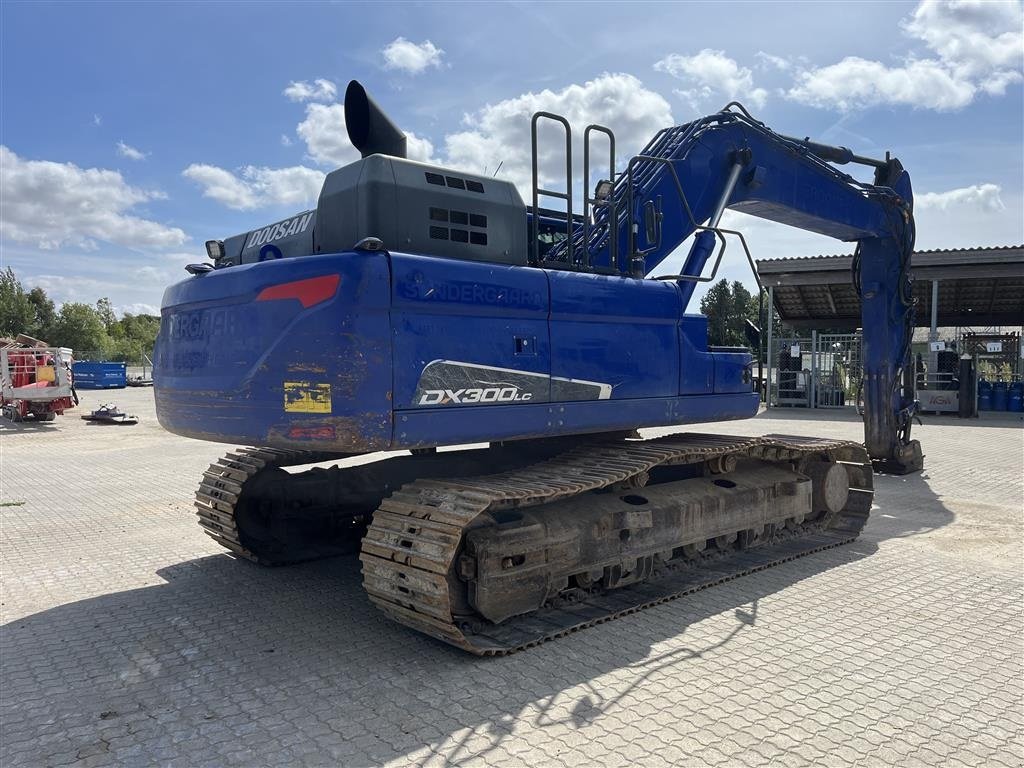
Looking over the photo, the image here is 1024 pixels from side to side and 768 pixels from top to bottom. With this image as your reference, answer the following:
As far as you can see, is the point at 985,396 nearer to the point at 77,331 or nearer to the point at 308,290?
the point at 308,290

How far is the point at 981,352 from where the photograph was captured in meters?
27.1

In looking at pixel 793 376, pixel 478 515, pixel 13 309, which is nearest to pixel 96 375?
pixel 13 309

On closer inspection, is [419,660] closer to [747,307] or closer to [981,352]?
[981,352]

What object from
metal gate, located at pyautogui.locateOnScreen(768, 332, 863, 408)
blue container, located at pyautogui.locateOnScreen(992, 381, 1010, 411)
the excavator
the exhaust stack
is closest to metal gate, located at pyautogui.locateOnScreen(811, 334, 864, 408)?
metal gate, located at pyautogui.locateOnScreen(768, 332, 863, 408)

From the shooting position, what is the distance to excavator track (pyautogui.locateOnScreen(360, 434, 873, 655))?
405cm

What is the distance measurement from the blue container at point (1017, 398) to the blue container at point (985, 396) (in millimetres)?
544

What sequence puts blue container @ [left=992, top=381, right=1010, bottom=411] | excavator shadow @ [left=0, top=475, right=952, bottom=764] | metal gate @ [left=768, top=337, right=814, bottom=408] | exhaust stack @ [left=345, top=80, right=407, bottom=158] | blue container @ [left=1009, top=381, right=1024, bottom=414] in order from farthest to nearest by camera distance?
metal gate @ [left=768, top=337, right=814, bottom=408]
blue container @ [left=992, top=381, right=1010, bottom=411]
blue container @ [left=1009, top=381, right=1024, bottom=414]
exhaust stack @ [left=345, top=80, right=407, bottom=158]
excavator shadow @ [left=0, top=475, right=952, bottom=764]

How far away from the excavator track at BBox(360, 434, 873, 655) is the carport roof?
1606cm

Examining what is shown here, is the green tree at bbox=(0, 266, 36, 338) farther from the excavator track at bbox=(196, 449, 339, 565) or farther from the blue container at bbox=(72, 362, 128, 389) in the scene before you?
the excavator track at bbox=(196, 449, 339, 565)

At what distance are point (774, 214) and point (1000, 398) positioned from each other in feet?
62.7

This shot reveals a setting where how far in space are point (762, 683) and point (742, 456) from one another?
2744 mm

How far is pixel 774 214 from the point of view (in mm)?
8258

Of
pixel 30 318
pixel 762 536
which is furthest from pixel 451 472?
pixel 30 318

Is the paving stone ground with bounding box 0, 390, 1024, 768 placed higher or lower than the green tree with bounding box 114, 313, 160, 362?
lower
